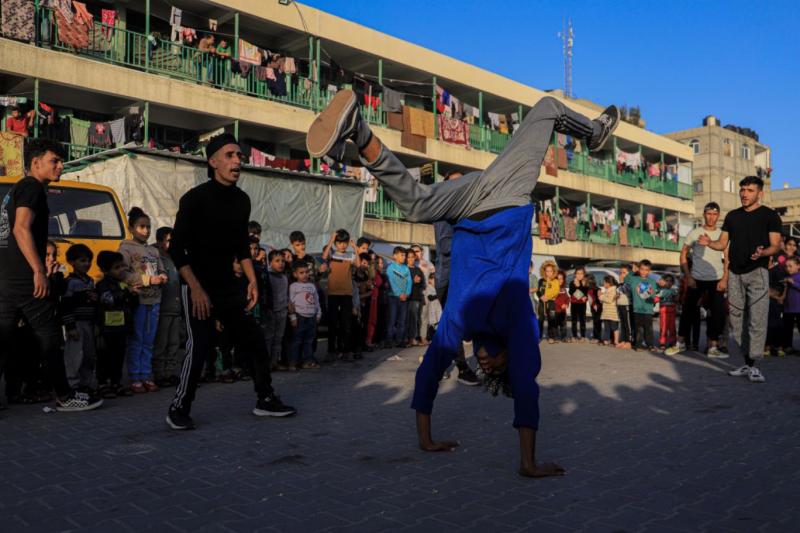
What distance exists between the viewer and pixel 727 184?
193 feet

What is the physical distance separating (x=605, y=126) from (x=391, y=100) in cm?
Result: 2202

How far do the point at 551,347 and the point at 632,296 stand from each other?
1695mm

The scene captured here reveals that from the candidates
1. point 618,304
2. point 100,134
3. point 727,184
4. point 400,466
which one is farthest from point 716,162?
point 400,466

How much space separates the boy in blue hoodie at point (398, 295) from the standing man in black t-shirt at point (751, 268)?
5.49 m

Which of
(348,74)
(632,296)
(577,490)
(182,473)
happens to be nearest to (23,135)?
(348,74)

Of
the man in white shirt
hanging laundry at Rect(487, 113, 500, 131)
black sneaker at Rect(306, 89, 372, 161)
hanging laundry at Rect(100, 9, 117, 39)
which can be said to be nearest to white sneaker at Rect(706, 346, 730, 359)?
the man in white shirt

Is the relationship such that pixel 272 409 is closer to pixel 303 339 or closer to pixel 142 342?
pixel 142 342

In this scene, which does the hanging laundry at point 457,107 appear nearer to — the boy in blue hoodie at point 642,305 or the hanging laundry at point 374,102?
the hanging laundry at point 374,102

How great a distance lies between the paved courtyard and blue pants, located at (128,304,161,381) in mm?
352

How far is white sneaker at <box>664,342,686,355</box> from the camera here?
35.5 feet

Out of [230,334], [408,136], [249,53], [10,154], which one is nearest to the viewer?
[230,334]

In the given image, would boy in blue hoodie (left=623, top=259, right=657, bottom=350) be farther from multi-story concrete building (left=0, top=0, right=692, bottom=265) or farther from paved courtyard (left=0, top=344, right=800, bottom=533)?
multi-story concrete building (left=0, top=0, right=692, bottom=265)

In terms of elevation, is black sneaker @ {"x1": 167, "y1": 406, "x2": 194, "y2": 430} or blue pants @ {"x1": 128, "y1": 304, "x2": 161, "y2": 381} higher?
blue pants @ {"x1": 128, "y1": 304, "x2": 161, "y2": 381}

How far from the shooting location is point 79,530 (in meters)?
2.83
